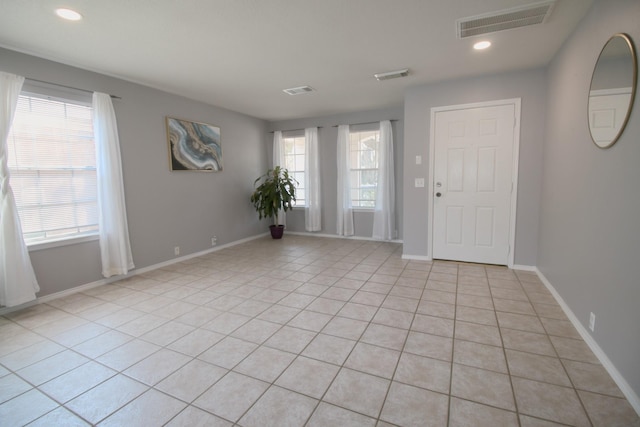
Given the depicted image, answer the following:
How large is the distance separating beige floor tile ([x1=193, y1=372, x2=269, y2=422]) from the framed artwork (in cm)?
346

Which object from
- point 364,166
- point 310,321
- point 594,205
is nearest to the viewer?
point 594,205

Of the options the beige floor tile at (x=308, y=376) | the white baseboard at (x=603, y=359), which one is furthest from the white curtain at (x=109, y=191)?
the white baseboard at (x=603, y=359)

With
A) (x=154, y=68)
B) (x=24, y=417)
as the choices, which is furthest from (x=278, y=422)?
(x=154, y=68)

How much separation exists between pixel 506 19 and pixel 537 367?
2613 mm

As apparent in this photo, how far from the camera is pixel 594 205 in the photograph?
6.89 ft

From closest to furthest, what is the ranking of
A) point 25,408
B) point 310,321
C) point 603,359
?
point 25,408
point 603,359
point 310,321

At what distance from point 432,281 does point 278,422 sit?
2.50m

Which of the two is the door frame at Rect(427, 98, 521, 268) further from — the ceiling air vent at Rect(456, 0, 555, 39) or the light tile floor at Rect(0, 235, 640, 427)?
the ceiling air vent at Rect(456, 0, 555, 39)

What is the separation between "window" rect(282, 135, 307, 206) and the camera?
250 inches

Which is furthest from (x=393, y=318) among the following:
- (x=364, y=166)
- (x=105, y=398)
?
(x=364, y=166)

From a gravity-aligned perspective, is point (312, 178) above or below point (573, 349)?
above

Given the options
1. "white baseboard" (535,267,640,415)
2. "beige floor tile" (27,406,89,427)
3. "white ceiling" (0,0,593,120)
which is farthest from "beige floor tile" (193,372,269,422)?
"white ceiling" (0,0,593,120)

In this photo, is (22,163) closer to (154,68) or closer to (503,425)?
(154,68)

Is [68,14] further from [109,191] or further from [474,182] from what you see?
[474,182]
